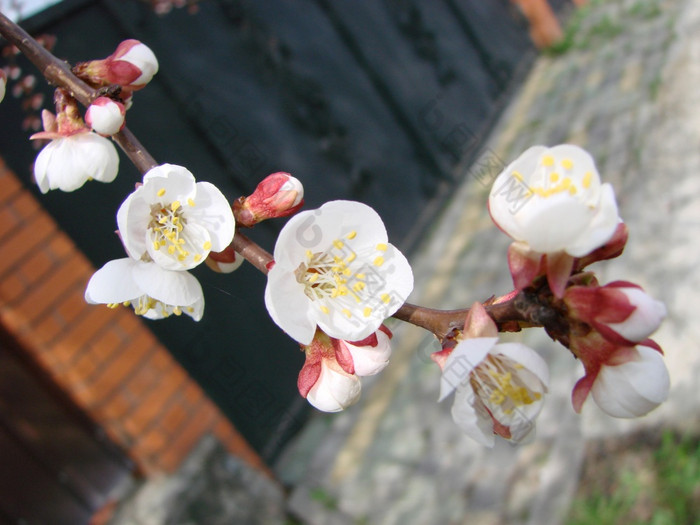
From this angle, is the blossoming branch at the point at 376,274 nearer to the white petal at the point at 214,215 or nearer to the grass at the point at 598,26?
the white petal at the point at 214,215

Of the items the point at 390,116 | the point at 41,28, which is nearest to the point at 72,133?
the point at 41,28

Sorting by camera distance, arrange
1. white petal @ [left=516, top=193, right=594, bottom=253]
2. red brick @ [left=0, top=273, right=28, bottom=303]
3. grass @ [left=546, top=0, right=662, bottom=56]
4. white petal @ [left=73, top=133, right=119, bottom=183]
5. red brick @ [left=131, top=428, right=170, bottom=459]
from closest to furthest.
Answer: white petal @ [left=516, top=193, right=594, bottom=253] < white petal @ [left=73, top=133, right=119, bottom=183] < red brick @ [left=0, top=273, right=28, bottom=303] < red brick @ [left=131, top=428, right=170, bottom=459] < grass @ [left=546, top=0, right=662, bottom=56]

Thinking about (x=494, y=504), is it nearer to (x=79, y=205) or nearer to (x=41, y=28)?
(x=79, y=205)

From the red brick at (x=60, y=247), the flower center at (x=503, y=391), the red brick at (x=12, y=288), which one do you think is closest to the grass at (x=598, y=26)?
the red brick at (x=60, y=247)

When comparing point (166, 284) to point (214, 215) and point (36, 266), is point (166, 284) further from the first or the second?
point (36, 266)

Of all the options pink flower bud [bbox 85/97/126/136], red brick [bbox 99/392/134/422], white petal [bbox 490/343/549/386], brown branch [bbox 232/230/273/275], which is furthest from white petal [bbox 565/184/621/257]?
red brick [bbox 99/392/134/422]

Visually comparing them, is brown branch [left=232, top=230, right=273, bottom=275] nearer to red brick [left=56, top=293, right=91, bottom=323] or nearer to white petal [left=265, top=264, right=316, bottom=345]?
white petal [left=265, top=264, right=316, bottom=345]
